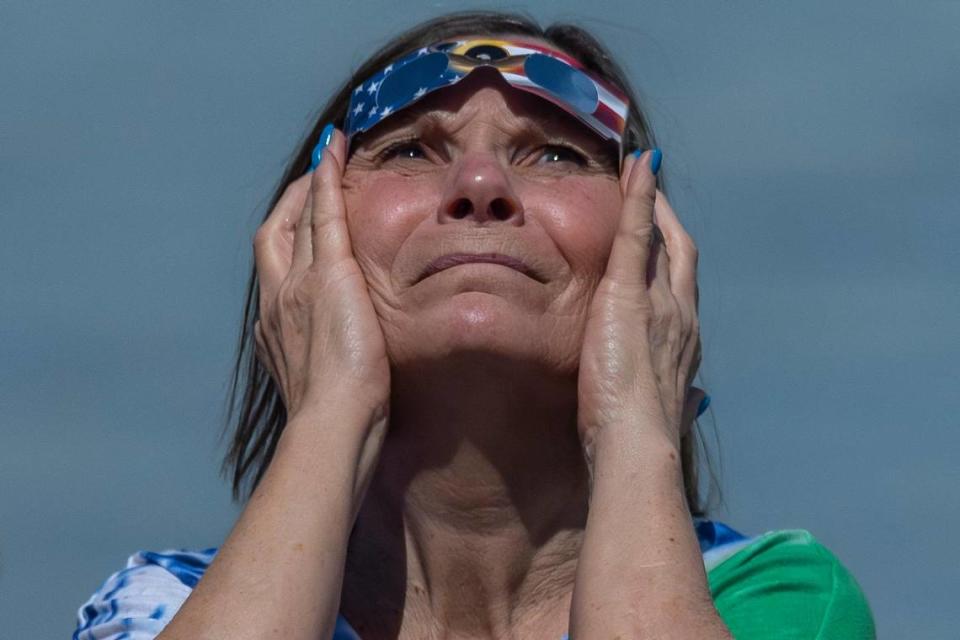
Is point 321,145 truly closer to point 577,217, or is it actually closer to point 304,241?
point 304,241

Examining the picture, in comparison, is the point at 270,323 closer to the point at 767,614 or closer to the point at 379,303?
the point at 379,303

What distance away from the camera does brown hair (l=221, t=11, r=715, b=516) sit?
21.3 feet

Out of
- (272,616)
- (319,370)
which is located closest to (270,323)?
(319,370)

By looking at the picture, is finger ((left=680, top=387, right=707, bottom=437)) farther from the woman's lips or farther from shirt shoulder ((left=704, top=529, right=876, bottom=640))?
the woman's lips

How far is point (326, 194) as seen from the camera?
6059 mm

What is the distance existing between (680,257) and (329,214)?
114 centimetres

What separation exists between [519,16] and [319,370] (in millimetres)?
1674

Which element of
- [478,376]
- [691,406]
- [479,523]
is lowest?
[479,523]

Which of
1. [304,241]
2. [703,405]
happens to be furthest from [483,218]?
[703,405]

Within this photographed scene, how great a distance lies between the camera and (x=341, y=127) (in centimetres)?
655

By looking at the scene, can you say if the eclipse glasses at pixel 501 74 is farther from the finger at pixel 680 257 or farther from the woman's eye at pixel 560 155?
the finger at pixel 680 257

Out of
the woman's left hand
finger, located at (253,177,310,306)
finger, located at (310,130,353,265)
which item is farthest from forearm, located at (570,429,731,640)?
finger, located at (253,177,310,306)

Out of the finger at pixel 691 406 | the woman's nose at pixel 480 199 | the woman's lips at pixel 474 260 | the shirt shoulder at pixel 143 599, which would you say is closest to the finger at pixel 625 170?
the woman's nose at pixel 480 199

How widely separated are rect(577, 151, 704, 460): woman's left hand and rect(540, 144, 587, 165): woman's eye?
0.15 metres
